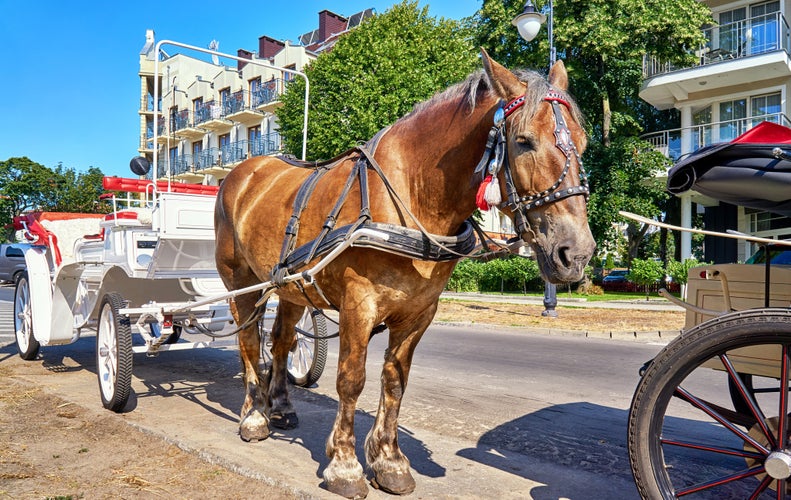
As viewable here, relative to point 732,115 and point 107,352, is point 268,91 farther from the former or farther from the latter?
point 107,352

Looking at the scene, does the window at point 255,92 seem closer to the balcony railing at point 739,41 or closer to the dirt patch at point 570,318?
the balcony railing at point 739,41

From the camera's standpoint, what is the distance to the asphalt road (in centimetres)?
346

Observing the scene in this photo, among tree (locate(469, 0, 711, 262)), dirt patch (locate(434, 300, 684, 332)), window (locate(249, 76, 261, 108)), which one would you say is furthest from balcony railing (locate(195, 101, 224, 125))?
dirt patch (locate(434, 300, 684, 332))

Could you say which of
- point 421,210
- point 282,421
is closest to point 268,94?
point 282,421

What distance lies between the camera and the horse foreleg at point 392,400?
329 centimetres

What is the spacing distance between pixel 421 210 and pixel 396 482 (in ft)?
4.91

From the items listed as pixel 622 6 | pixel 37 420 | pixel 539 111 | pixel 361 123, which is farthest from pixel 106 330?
pixel 622 6

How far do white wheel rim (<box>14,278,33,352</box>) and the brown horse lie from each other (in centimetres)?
474

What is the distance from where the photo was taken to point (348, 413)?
3.19 m

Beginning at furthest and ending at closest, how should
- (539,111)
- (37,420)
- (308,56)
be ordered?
(308,56) → (37,420) → (539,111)

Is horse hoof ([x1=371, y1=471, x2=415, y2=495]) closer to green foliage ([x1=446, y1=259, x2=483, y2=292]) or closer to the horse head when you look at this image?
the horse head

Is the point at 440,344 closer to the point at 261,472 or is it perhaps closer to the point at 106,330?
the point at 106,330

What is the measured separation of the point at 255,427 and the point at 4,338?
7939 mm

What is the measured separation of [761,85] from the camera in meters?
21.5
